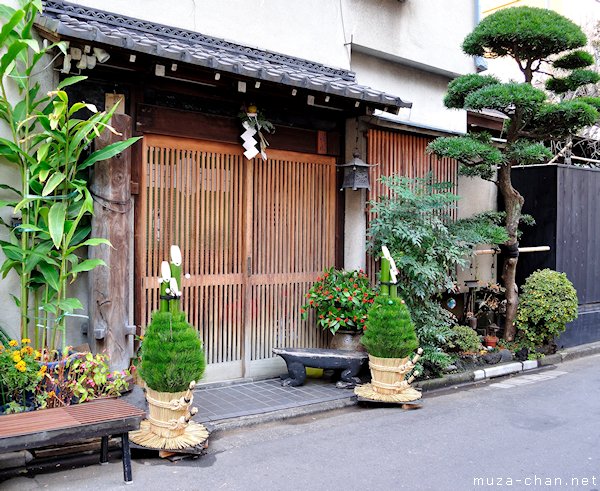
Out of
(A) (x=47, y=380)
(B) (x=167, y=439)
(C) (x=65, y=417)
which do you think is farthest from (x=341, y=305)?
(C) (x=65, y=417)

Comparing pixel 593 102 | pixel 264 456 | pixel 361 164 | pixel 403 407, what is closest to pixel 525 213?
pixel 593 102

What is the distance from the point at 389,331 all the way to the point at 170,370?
127 inches

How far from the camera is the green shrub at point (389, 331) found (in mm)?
7891

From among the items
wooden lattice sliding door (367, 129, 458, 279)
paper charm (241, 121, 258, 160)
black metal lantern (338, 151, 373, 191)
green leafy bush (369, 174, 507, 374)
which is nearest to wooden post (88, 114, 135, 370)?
paper charm (241, 121, 258, 160)

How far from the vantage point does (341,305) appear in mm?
9117

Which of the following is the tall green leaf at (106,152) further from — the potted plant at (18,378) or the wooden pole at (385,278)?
the wooden pole at (385,278)

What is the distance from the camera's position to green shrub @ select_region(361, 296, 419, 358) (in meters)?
7.89

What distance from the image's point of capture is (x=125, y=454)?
5461 mm

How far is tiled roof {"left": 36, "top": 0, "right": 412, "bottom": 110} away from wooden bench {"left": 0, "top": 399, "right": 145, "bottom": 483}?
3813 mm

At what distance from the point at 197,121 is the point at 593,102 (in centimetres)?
715

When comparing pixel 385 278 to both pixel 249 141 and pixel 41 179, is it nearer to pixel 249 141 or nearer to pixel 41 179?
pixel 249 141

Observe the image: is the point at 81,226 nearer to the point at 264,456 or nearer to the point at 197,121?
the point at 197,121

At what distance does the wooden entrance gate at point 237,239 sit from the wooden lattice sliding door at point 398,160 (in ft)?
3.01

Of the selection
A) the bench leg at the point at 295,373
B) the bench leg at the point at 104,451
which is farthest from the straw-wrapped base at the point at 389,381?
the bench leg at the point at 104,451
